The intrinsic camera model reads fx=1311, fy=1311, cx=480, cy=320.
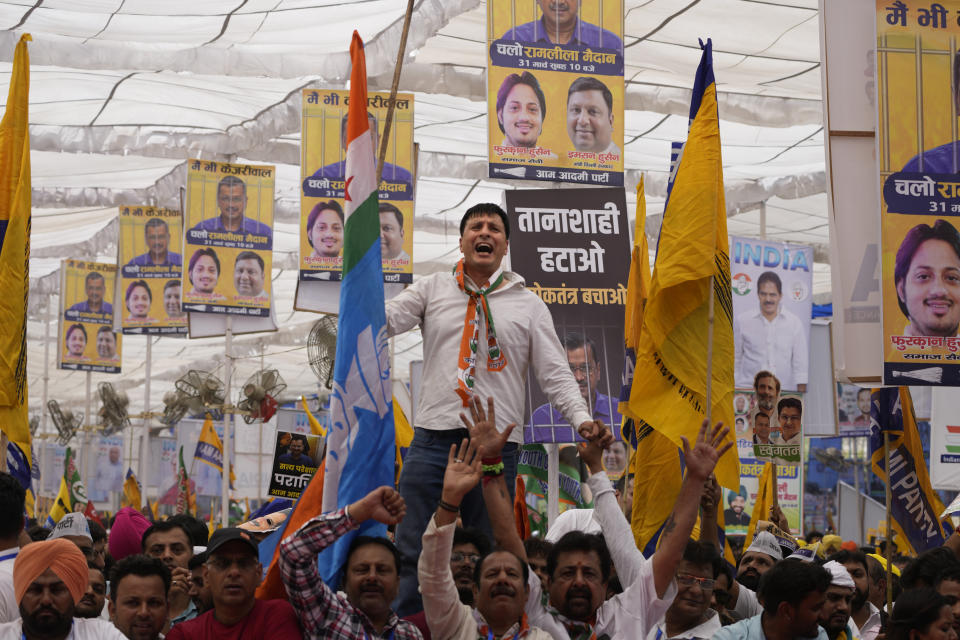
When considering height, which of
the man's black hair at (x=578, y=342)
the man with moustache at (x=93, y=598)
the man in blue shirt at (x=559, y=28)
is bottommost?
the man with moustache at (x=93, y=598)

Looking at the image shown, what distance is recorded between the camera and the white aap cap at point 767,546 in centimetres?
758

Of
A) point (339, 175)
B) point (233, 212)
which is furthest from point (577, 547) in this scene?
point (233, 212)

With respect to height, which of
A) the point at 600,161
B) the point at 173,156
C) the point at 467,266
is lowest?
the point at 467,266

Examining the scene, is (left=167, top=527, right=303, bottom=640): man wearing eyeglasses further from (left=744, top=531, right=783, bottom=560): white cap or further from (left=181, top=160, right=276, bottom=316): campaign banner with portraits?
(left=181, top=160, right=276, bottom=316): campaign banner with portraits

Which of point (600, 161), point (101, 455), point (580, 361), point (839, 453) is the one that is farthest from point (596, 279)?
point (101, 455)

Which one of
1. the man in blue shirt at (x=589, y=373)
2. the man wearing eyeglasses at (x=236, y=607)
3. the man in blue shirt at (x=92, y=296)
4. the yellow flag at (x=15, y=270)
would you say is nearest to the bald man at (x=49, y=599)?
the man wearing eyeglasses at (x=236, y=607)

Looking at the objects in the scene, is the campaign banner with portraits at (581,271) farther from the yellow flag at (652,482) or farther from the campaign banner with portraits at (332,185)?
the campaign banner with portraits at (332,185)

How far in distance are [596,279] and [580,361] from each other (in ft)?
2.29

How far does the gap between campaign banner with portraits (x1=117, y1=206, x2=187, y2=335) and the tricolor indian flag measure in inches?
653

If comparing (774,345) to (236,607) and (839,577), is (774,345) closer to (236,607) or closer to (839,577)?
(839,577)

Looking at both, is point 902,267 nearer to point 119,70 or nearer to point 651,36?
point 651,36

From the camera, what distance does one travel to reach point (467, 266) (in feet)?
17.9

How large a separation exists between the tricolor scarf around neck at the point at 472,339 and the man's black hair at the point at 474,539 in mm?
596

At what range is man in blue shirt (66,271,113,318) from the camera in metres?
25.2
